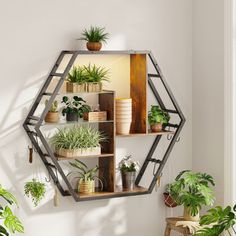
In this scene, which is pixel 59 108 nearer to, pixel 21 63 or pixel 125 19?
pixel 21 63

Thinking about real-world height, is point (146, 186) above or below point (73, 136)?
below

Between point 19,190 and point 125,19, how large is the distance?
1.48 meters

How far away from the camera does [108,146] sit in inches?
172

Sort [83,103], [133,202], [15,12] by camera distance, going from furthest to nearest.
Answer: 1. [133,202]
2. [83,103]
3. [15,12]

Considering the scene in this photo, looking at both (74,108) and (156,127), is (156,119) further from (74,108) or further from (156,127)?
(74,108)

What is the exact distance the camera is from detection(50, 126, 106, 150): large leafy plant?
4.17 meters

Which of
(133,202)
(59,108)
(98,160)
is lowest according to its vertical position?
(133,202)

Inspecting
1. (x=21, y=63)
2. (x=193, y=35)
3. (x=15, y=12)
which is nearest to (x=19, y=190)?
(x=21, y=63)

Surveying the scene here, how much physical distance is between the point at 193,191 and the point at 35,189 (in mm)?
1192

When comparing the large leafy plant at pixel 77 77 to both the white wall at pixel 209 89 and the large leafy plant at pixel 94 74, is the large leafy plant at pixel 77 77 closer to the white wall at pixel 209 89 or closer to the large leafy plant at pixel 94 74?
the large leafy plant at pixel 94 74

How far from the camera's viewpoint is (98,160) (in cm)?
448

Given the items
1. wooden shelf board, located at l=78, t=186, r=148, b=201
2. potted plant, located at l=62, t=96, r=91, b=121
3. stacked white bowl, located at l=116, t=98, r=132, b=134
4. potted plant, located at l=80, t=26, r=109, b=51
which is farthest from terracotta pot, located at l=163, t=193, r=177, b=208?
potted plant, located at l=80, t=26, r=109, b=51

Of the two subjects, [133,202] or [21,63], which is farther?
[133,202]

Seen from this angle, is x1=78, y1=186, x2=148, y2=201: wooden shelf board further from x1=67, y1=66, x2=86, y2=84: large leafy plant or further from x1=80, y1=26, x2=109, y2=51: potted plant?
x1=80, y1=26, x2=109, y2=51: potted plant
